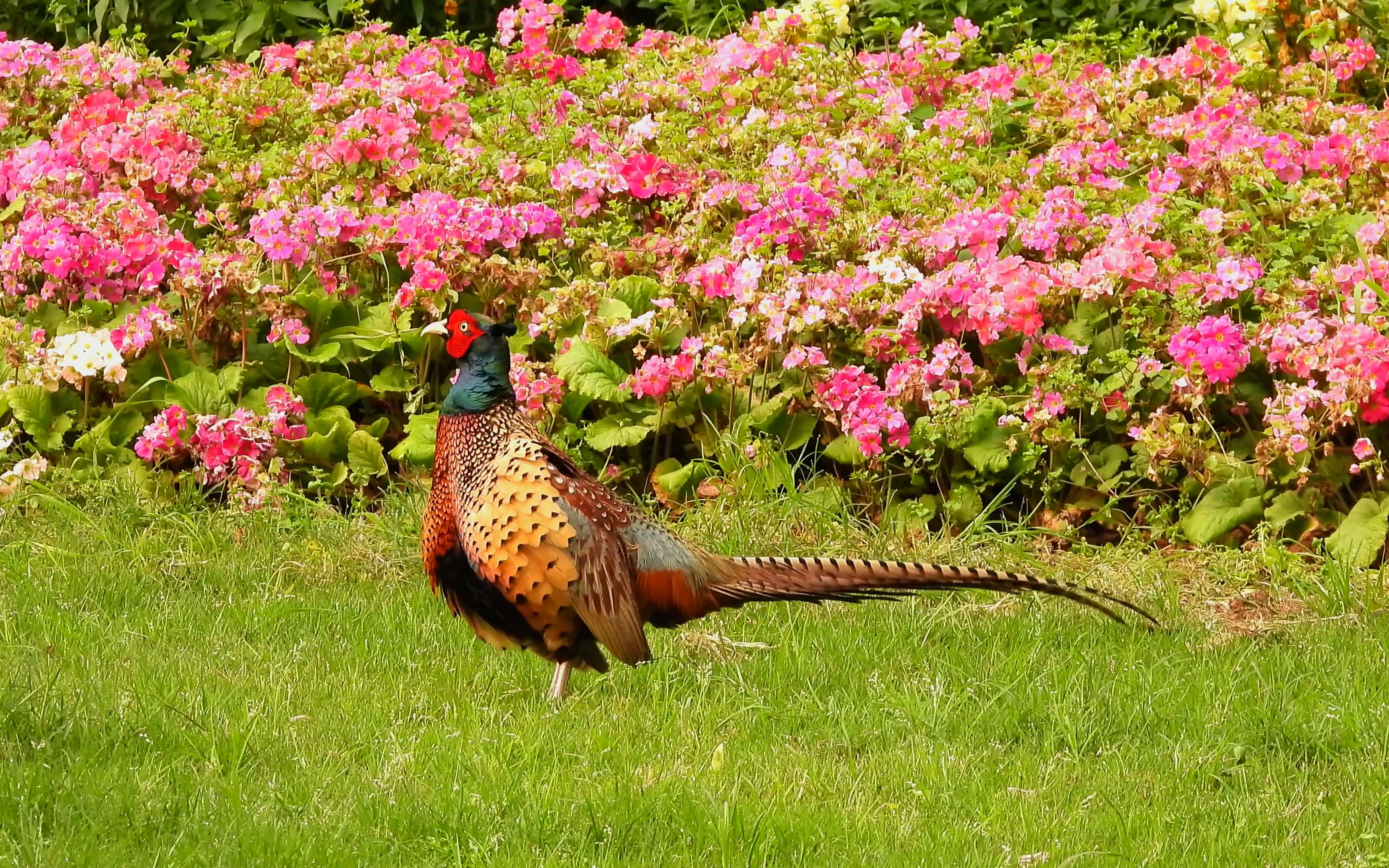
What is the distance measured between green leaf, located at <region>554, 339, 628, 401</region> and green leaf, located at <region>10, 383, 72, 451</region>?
68.9 inches

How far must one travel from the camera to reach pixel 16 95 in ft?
28.7

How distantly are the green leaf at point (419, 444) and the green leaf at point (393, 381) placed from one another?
171mm

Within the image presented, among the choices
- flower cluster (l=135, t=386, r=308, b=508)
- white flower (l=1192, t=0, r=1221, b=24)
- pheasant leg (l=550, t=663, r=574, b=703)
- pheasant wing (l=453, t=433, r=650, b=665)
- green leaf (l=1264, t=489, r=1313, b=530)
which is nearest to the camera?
pheasant wing (l=453, t=433, r=650, b=665)

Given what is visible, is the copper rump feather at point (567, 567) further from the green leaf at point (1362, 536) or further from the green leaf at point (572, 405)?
the green leaf at point (572, 405)

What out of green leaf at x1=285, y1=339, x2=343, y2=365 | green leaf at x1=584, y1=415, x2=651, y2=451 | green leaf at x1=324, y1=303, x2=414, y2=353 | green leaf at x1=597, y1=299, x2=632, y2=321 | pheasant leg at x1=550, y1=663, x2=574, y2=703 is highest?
pheasant leg at x1=550, y1=663, x2=574, y2=703

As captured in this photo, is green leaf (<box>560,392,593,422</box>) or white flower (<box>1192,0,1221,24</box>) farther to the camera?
white flower (<box>1192,0,1221,24</box>)

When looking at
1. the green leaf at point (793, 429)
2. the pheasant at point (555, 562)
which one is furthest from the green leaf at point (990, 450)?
the pheasant at point (555, 562)

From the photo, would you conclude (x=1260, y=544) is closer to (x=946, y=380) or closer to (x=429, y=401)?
(x=946, y=380)

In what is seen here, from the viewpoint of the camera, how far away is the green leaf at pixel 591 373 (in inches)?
260

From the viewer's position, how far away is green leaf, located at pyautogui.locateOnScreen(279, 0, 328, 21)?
32.7 ft

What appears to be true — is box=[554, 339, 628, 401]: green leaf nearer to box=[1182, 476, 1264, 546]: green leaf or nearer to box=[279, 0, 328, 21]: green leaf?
box=[1182, 476, 1264, 546]: green leaf

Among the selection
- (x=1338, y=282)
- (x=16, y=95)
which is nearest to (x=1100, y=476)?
(x=1338, y=282)

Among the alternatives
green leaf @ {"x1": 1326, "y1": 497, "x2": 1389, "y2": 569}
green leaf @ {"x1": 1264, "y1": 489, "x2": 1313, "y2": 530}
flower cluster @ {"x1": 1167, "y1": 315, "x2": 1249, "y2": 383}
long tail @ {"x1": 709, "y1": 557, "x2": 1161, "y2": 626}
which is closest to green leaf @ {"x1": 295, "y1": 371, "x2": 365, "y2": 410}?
long tail @ {"x1": 709, "y1": 557, "x2": 1161, "y2": 626}

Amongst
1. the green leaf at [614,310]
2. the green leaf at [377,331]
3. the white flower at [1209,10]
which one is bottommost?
the green leaf at [377,331]
